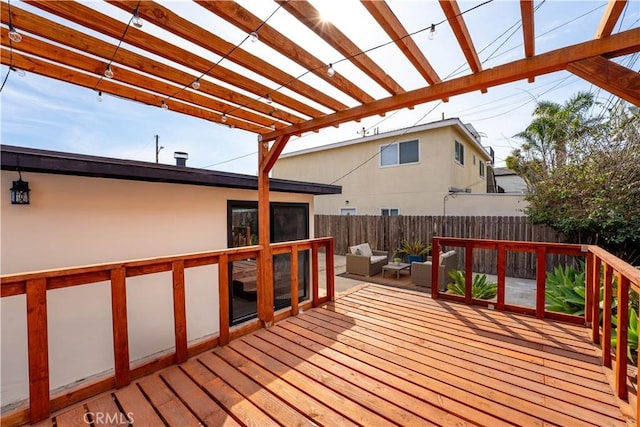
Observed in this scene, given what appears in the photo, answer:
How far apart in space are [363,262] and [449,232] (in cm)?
311

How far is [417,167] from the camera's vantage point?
10000 millimetres

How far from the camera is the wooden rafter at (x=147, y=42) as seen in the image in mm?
1476

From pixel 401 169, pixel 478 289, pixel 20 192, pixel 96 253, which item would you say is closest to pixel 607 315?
pixel 478 289

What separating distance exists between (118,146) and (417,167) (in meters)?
11.3

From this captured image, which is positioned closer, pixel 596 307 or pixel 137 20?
pixel 137 20

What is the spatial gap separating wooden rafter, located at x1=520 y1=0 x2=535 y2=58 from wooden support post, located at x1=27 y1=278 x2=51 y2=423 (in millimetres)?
3376

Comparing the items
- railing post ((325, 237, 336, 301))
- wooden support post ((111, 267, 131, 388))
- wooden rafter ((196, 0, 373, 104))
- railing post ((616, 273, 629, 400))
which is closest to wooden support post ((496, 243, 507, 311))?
railing post ((616, 273, 629, 400))

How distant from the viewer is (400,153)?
10.5 metres

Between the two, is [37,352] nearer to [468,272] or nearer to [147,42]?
[147,42]

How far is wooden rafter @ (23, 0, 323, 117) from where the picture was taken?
1476 millimetres

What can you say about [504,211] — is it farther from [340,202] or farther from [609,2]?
[609,2]

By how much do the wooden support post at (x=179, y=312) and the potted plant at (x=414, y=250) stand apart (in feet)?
21.9

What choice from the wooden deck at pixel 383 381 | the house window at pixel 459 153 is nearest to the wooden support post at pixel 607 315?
the wooden deck at pixel 383 381

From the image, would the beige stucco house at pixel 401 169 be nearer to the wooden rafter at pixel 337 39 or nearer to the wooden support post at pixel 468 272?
the wooden support post at pixel 468 272
